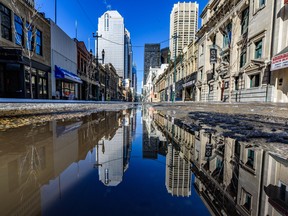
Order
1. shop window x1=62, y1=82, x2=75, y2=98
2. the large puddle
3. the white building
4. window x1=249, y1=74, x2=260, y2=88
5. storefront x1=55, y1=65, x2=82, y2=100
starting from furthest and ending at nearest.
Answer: the white building, shop window x1=62, y1=82, x2=75, y2=98, storefront x1=55, y1=65, x2=82, y2=100, window x1=249, y1=74, x2=260, y2=88, the large puddle

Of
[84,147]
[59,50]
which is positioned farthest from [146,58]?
[84,147]

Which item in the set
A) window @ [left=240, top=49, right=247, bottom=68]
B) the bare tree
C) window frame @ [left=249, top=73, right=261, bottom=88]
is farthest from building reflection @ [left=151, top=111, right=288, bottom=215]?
window @ [left=240, top=49, right=247, bottom=68]

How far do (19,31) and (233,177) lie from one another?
19072 millimetres

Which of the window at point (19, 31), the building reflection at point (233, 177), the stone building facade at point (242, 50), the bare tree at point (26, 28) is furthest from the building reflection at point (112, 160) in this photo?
the stone building facade at point (242, 50)

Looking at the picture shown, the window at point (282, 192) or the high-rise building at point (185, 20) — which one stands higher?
the high-rise building at point (185, 20)

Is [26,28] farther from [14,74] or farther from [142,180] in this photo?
[142,180]

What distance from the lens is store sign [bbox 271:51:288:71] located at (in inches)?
493

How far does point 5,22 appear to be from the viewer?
1273cm

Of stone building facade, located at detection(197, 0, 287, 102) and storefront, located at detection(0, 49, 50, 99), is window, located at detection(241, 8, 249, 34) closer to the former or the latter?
stone building facade, located at detection(197, 0, 287, 102)

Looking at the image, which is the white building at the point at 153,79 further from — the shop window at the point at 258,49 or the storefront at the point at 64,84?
the shop window at the point at 258,49

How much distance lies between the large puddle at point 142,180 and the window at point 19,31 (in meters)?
16.1

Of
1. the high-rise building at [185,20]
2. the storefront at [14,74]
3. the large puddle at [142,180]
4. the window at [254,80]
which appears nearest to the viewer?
the large puddle at [142,180]

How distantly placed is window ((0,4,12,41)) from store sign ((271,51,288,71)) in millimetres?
22067

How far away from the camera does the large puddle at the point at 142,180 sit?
96 centimetres
